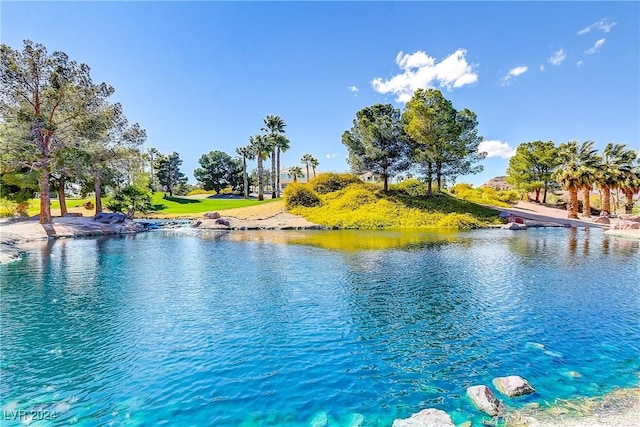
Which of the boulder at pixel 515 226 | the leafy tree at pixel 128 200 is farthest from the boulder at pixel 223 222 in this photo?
the boulder at pixel 515 226

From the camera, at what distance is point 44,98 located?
125 feet

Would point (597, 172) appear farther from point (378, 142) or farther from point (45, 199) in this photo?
point (45, 199)

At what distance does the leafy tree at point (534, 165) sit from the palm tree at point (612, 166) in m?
13.0

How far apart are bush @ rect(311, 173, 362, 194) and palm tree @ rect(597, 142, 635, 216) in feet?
134

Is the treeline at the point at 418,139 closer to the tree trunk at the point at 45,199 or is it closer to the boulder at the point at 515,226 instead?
the boulder at the point at 515,226

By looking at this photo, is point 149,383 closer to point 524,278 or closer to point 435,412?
point 435,412

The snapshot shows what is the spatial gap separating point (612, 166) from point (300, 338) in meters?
67.8

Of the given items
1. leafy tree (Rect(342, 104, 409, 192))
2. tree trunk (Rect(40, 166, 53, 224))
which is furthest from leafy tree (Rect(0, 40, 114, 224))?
leafy tree (Rect(342, 104, 409, 192))

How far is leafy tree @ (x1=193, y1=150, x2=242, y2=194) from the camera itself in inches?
4151

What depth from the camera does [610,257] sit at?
90.2ft

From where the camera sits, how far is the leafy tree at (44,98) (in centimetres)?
3569

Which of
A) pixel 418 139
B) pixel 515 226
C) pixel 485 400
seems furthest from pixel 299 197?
pixel 485 400

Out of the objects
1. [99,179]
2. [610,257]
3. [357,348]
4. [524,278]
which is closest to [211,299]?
[357,348]

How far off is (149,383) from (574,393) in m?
10.9
